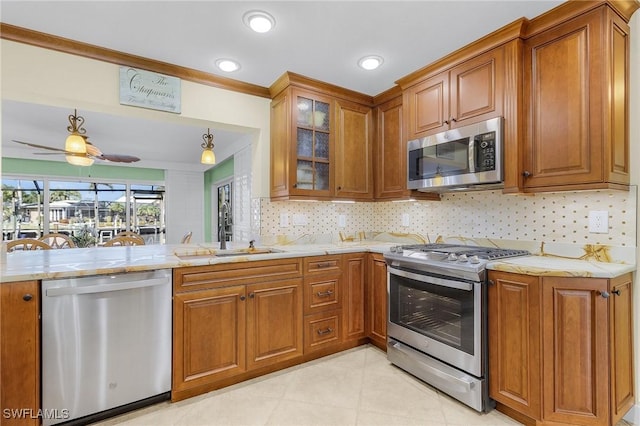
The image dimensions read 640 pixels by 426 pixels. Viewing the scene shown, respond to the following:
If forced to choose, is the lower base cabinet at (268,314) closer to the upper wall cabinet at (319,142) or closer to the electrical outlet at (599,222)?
the upper wall cabinet at (319,142)

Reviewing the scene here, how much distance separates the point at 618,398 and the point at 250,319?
2130mm

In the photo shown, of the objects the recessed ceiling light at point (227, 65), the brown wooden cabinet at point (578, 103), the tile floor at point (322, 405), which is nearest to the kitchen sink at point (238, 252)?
the tile floor at point (322, 405)

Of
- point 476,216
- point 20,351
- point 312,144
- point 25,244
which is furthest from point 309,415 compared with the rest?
point 25,244

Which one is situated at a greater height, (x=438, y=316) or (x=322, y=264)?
(x=322, y=264)

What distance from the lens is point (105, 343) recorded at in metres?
1.70

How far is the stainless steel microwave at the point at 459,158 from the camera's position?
1998mm

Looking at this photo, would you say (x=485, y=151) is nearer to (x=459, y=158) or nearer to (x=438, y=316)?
(x=459, y=158)

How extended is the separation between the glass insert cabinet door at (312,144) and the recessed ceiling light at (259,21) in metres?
0.79

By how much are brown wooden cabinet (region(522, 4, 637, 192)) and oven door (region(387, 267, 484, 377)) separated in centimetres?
82

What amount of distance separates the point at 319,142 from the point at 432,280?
5.17 ft

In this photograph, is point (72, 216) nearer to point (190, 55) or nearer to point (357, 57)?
point (190, 55)

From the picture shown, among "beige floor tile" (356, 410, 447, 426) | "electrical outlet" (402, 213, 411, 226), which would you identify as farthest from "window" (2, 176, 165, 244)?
"beige floor tile" (356, 410, 447, 426)

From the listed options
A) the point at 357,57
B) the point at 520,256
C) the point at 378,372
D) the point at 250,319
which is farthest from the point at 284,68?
the point at 378,372

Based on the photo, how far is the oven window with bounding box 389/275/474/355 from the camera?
1879 mm
